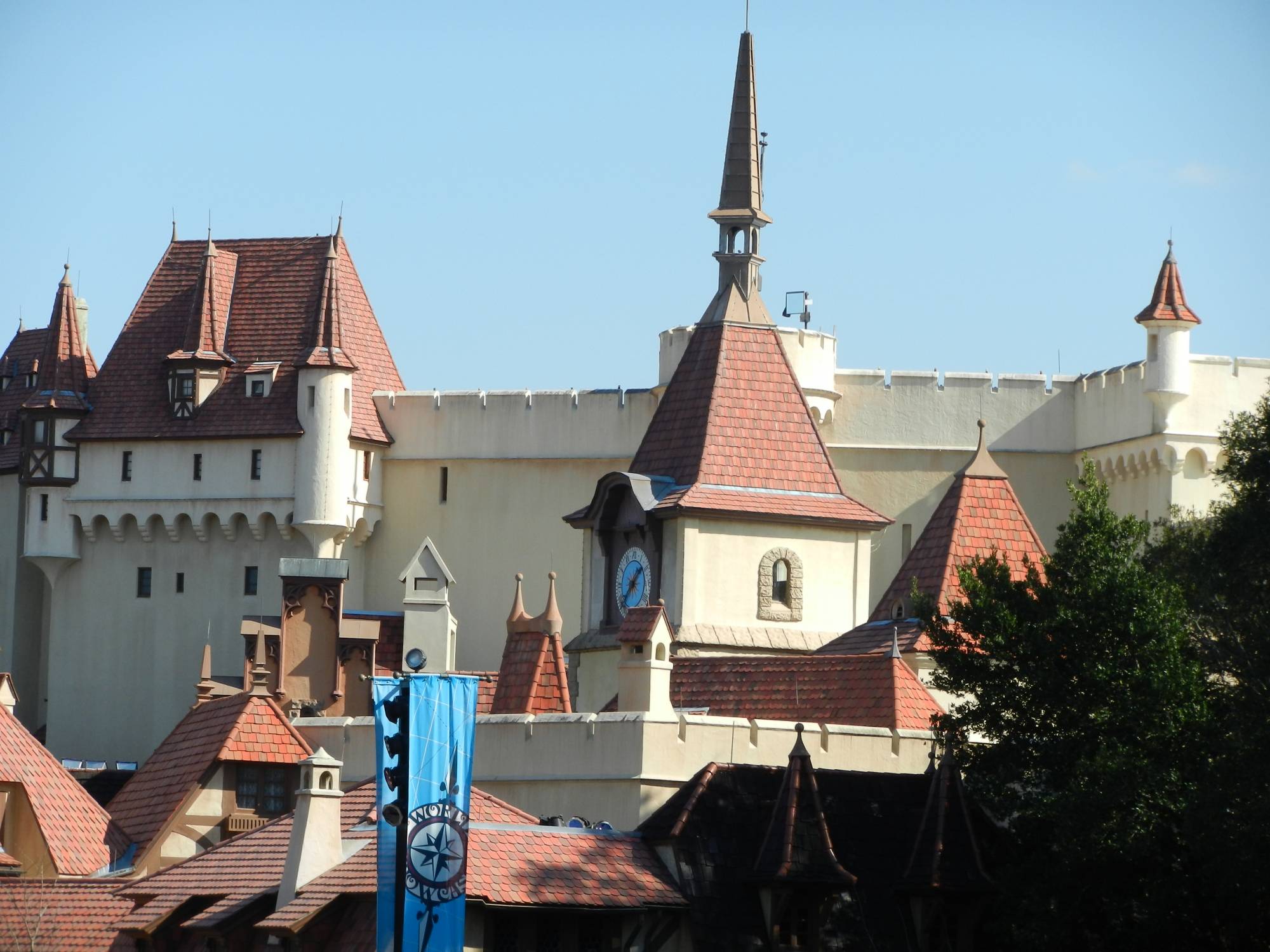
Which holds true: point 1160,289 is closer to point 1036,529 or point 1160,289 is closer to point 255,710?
point 1036,529

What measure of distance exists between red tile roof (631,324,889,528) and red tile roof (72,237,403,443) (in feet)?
41.0

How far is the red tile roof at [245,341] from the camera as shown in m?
70.9

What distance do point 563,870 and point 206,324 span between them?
1235 inches

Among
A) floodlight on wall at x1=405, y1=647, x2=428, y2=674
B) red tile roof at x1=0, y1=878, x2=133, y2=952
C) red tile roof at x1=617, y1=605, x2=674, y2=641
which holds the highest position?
red tile roof at x1=617, y1=605, x2=674, y2=641

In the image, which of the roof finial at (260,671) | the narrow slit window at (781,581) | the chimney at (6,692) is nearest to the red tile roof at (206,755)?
the roof finial at (260,671)

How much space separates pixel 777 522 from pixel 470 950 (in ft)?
A: 57.7

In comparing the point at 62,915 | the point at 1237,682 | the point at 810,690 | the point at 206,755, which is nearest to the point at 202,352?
the point at 206,755

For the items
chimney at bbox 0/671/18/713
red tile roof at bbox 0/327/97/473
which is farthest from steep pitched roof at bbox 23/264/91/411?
chimney at bbox 0/671/18/713

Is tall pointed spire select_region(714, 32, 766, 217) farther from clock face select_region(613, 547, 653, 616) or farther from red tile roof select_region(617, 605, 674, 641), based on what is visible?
red tile roof select_region(617, 605, 674, 641)

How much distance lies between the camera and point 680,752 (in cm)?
4712

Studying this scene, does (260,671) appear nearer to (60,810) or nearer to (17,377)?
(60,810)

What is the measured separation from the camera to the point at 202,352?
71562 millimetres

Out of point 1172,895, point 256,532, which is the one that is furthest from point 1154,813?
point 256,532

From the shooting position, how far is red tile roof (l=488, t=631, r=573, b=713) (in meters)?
52.3
